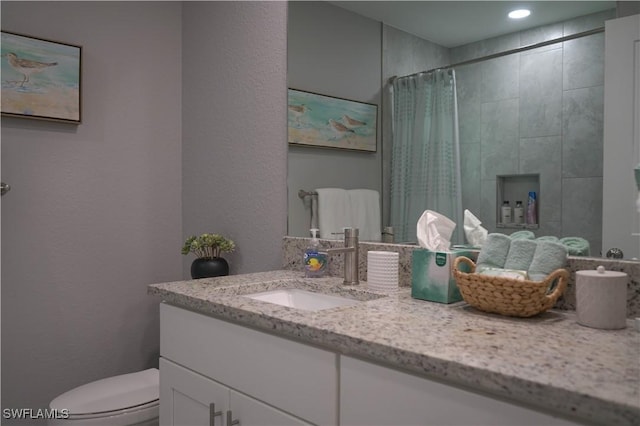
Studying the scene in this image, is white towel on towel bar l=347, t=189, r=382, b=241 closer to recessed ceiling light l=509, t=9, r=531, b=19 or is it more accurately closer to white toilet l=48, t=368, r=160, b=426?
recessed ceiling light l=509, t=9, r=531, b=19

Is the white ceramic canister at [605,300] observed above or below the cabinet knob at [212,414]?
above

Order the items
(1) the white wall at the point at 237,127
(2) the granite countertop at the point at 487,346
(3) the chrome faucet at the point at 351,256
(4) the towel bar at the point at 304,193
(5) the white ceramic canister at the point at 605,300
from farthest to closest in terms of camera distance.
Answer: (1) the white wall at the point at 237,127 < (4) the towel bar at the point at 304,193 < (3) the chrome faucet at the point at 351,256 < (5) the white ceramic canister at the point at 605,300 < (2) the granite countertop at the point at 487,346

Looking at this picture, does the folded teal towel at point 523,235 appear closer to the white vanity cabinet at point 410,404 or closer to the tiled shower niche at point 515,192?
the tiled shower niche at point 515,192

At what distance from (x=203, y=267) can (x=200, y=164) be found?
625 mm

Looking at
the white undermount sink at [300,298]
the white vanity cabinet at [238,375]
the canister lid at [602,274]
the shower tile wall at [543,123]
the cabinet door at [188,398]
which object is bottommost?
the cabinet door at [188,398]

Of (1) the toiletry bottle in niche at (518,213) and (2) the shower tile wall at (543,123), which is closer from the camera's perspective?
(2) the shower tile wall at (543,123)

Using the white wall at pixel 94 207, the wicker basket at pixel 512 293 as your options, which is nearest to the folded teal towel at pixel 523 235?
the wicker basket at pixel 512 293

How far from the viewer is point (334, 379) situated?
1.00m

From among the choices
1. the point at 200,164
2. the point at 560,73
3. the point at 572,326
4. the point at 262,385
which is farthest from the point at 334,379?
the point at 200,164

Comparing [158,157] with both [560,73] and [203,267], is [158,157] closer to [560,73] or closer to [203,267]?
[203,267]

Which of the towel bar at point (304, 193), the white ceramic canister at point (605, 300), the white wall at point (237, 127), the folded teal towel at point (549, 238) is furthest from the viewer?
the white wall at point (237, 127)

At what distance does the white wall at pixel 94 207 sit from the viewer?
2043 millimetres

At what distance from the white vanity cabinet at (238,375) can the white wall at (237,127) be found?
2.11ft

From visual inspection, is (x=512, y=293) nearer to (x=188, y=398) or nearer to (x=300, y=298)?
(x=300, y=298)
